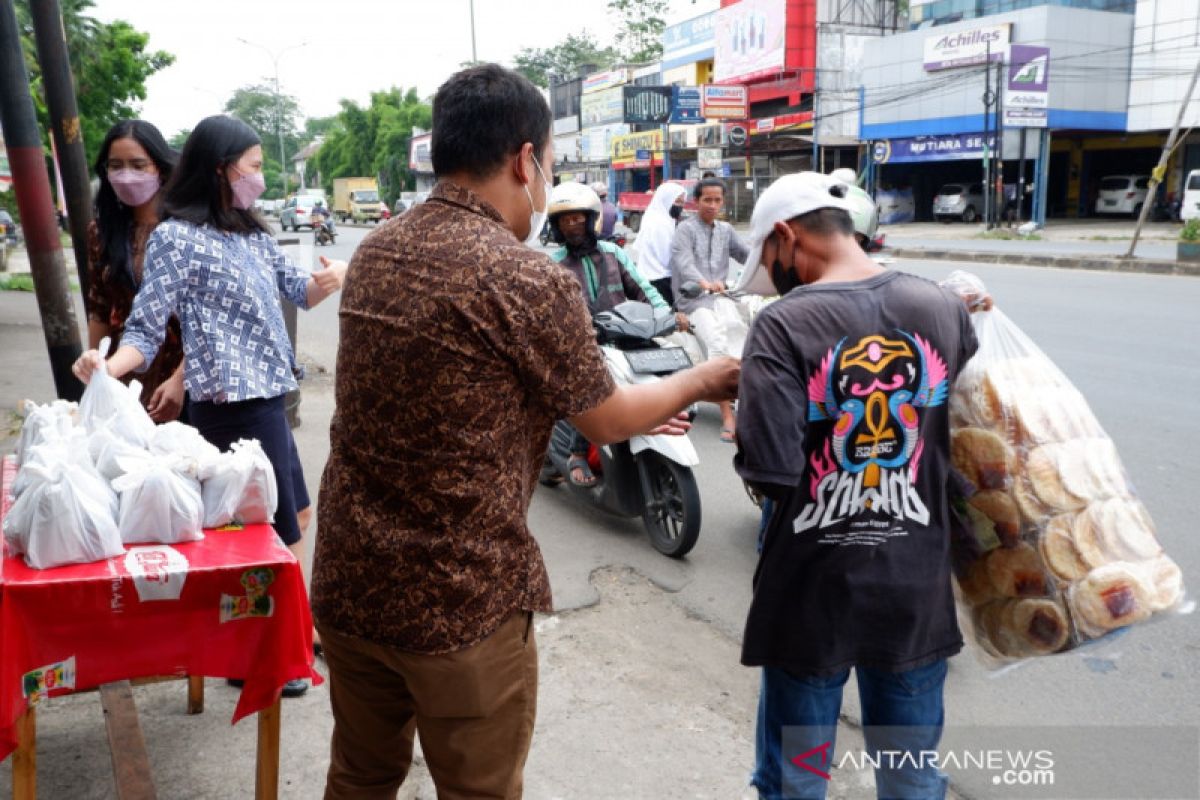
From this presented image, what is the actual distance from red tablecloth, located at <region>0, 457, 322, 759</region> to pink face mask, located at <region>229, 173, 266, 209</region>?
3.75 ft

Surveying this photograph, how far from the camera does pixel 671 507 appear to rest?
459cm

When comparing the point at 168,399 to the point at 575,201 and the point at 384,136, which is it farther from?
the point at 384,136

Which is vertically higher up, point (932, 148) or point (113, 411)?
point (932, 148)

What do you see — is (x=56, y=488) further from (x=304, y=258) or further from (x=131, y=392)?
(x=304, y=258)

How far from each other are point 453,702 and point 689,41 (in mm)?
45821

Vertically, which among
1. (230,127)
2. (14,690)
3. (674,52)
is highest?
(674,52)

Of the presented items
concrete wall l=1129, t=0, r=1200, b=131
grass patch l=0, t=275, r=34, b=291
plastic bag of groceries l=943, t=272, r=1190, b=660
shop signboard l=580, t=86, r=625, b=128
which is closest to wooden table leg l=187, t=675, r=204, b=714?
plastic bag of groceries l=943, t=272, r=1190, b=660

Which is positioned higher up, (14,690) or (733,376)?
(733,376)

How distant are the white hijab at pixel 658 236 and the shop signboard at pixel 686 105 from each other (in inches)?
1299

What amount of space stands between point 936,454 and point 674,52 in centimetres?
4624

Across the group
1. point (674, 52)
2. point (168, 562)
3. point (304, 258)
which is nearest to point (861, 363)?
point (168, 562)

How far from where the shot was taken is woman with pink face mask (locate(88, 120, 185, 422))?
3.24 m

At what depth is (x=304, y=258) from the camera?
3.94 metres

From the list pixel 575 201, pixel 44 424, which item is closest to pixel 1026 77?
pixel 575 201
